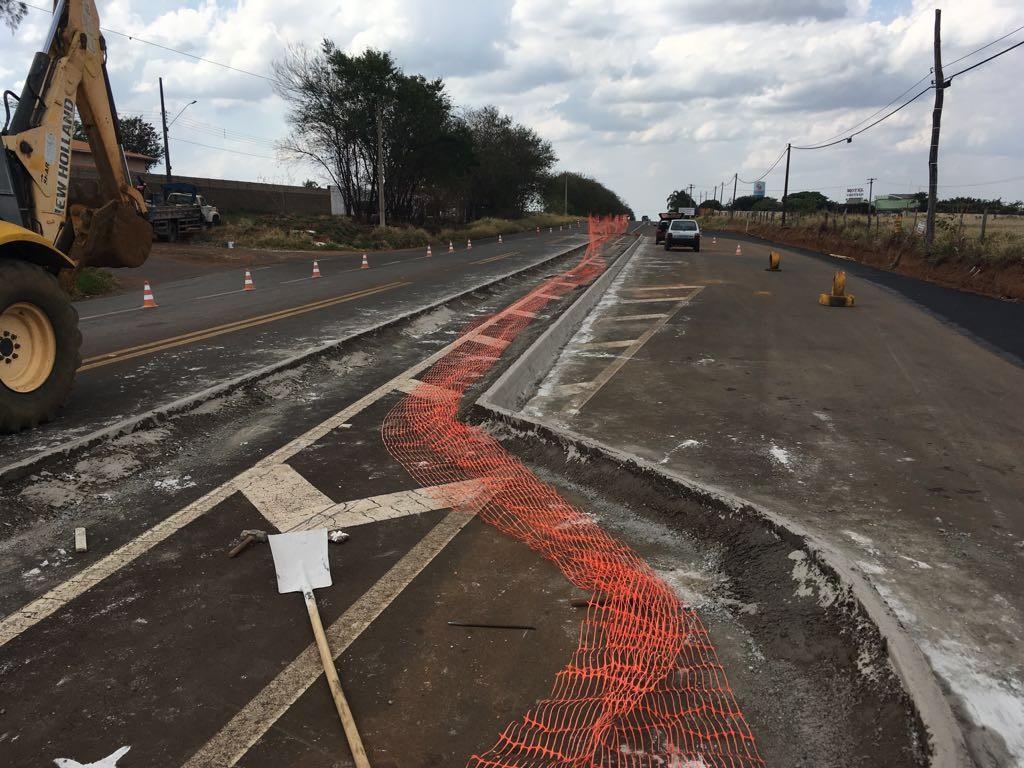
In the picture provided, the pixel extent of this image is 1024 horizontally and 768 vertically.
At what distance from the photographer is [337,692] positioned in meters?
3.15

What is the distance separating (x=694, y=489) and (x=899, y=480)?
1.95 meters

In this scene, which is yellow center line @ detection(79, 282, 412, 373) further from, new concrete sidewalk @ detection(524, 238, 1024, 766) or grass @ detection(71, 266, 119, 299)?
grass @ detection(71, 266, 119, 299)

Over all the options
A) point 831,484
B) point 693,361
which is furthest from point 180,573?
point 693,361

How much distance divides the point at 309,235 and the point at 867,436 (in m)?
36.4

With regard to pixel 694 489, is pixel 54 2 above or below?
above

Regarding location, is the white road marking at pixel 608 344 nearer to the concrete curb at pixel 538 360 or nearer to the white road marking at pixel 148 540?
the concrete curb at pixel 538 360

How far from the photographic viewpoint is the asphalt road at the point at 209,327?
7.72 m

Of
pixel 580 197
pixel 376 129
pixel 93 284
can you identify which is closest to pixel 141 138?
pixel 376 129

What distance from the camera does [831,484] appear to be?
18.8 ft

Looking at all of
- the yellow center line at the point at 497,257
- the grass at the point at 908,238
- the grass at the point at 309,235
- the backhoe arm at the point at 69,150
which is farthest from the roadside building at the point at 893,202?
the backhoe arm at the point at 69,150

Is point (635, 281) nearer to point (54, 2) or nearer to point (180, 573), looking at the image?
point (54, 2)

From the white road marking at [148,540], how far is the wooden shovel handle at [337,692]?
1.40m

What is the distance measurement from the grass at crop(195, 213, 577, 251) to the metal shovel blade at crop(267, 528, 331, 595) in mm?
33219

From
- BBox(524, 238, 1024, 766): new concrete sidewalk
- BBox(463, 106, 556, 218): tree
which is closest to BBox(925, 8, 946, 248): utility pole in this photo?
BBox(524, 238, 1024, 766): new concrete sidewalk
